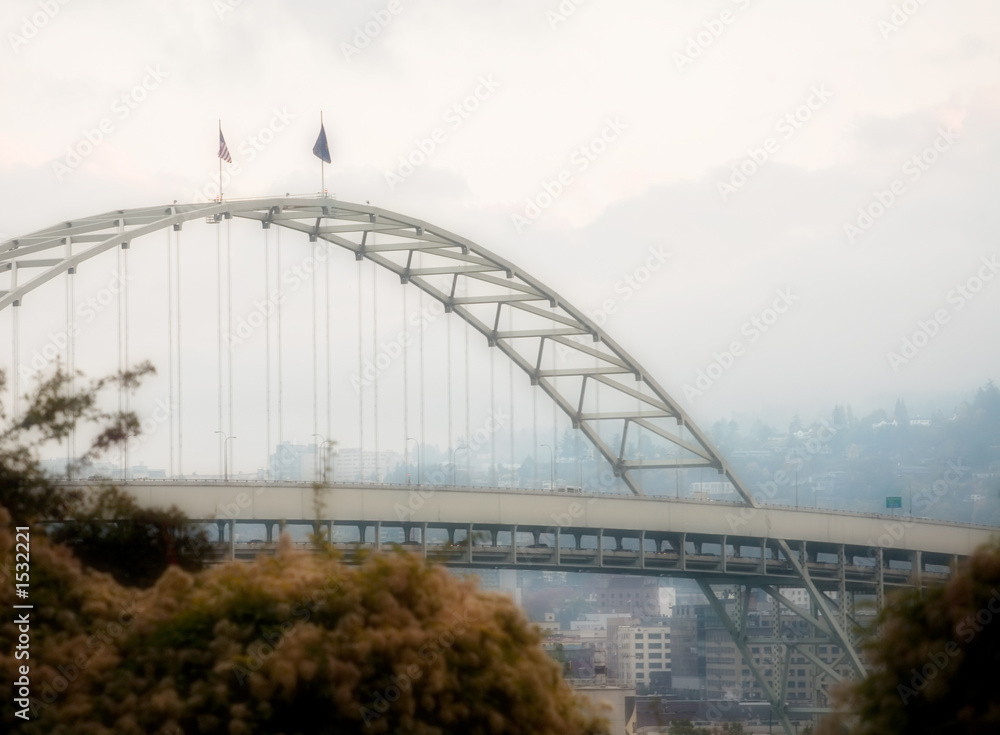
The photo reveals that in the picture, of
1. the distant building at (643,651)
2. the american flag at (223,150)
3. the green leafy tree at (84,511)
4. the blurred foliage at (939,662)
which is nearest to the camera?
the blurred foliage at (939,662)

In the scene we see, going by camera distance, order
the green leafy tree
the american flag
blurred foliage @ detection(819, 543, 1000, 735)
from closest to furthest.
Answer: blurred foliage @ detection(819, 543, 1000, 735), the green leafy tree, the american flag

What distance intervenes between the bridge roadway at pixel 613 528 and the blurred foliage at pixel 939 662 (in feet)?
116

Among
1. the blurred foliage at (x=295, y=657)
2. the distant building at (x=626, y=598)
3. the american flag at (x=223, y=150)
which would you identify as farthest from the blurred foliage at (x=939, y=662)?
the distant building at (x=626, y=598)

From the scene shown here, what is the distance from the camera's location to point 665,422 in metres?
74.7

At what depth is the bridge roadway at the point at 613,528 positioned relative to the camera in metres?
53.4

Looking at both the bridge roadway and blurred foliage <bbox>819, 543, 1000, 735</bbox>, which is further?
the bridge roadway

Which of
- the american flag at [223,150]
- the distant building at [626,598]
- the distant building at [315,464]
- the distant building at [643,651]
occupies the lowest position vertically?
the distant building at [643,651]

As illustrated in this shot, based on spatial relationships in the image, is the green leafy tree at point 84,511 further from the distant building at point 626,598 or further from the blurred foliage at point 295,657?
the distant building at point 626,598

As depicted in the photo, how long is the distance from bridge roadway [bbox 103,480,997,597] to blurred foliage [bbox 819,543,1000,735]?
35386 millimetres

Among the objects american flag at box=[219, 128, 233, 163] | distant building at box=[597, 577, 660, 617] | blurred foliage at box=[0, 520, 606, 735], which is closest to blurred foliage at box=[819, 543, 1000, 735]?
blurred foliage at box=[0, 520, 606, 735]

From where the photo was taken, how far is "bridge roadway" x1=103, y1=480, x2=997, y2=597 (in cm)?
5344

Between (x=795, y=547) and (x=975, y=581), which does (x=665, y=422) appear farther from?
(x=975, y=581)

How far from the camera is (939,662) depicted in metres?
16.0

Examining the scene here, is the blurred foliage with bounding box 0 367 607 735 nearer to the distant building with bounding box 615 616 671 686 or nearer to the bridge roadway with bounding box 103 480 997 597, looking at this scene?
the bridge roadway with bounding box 103 480 997 597
